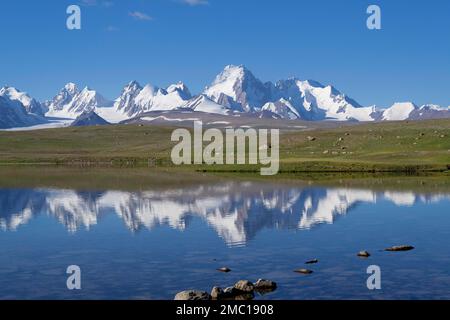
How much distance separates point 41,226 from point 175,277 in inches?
1017

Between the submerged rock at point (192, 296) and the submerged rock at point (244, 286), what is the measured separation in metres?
2.36

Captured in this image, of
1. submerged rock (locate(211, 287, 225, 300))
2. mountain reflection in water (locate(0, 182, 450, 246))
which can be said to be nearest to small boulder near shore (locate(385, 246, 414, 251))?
mountain reflection in water (locate(0, 182, 450, 246))

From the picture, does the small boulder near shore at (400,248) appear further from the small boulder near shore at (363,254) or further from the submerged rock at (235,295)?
the submerged rock at (235,295)

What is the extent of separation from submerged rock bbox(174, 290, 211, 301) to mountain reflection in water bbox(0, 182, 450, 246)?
53.0 feet

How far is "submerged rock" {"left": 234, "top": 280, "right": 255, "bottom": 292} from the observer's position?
107 ft

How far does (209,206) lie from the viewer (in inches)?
2800

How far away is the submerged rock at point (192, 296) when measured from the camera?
1192 inches

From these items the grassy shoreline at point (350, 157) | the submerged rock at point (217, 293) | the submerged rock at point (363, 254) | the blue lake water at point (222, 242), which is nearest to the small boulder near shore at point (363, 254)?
the submerged rock at point (363, 254)

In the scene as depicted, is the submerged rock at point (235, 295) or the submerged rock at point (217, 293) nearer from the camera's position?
the submerged rock at point (217, 293)

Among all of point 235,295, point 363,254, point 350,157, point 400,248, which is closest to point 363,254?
point 363,254

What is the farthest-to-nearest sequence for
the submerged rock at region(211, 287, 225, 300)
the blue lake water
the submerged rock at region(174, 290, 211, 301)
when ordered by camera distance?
1. the blue lake water
2. the submerged rock at region(211, 287, 225, 300)
3. the submerged rock at region(174, 290, 211, 301)

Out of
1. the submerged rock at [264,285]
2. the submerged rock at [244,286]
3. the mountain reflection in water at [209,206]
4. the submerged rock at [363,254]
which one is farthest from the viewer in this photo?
the mountain reflection in water at [209,206]

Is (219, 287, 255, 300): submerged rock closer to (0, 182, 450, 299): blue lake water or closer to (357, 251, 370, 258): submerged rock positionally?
(0, 182, 450, 299): blue lake water
